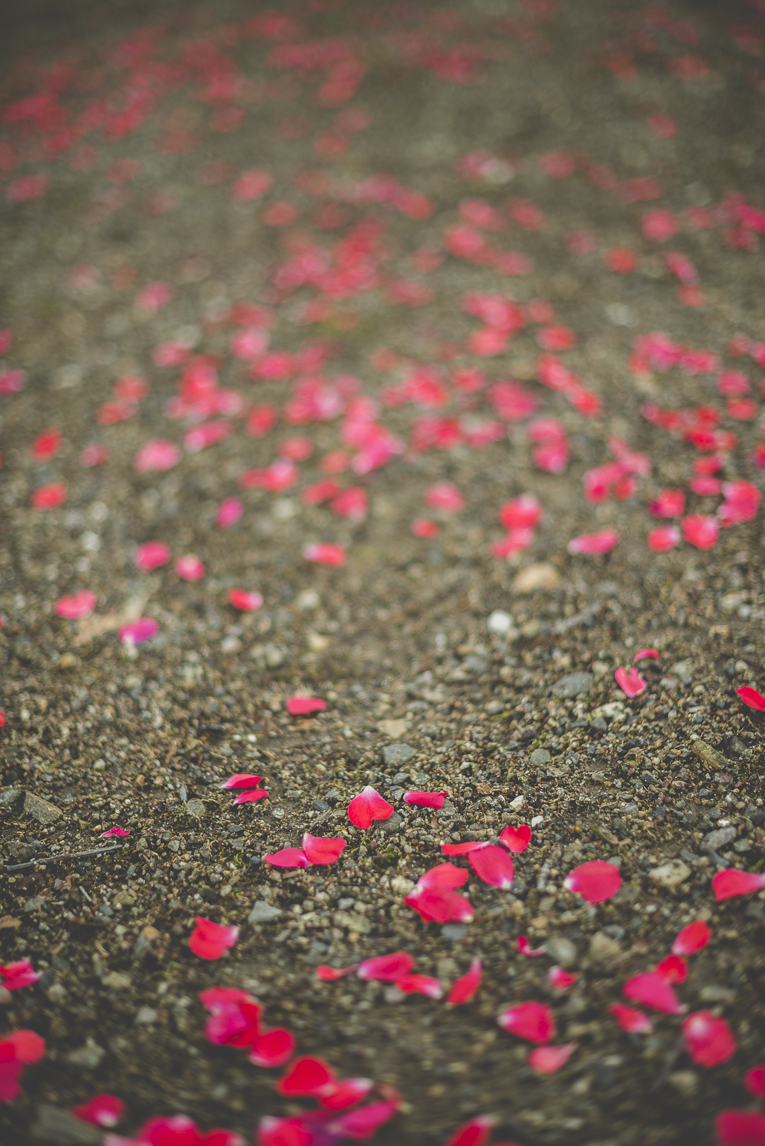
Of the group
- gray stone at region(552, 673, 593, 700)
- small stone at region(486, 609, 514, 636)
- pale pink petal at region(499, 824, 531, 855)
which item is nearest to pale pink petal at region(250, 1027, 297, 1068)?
pale pink petal at region(499, 824, 531, 855)

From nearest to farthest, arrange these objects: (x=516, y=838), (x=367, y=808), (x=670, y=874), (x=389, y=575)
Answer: (x=670, y=874) < (x=516, y=838) < (x=367, y=808) < (x=389, y=575)

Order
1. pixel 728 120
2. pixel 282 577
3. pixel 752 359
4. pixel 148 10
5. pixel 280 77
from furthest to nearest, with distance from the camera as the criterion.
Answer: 1. pixel 148 10
2. pixel 280 77
3. pixel 728 120
4. pixel 752 359
5. pixel 282 577

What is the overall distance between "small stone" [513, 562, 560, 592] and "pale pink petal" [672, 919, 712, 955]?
4.25ft

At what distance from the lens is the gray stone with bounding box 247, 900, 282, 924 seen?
175cm

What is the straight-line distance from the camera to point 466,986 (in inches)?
61.8

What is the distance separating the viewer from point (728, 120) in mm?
4879

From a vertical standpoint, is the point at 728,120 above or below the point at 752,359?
Answer: above

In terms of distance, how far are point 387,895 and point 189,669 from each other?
1133 mm

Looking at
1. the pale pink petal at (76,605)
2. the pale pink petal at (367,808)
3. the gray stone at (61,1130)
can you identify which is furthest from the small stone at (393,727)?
the pale pink petal at (76,605)

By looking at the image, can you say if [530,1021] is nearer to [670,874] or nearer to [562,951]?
[562,951]

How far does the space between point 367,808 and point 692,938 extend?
896 millimetres

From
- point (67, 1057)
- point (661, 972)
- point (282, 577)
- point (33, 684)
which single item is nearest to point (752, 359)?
point (282, 577)

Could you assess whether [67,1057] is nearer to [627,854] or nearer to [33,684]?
[33,684]

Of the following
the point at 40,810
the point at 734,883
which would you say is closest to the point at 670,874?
the point at 734,883
